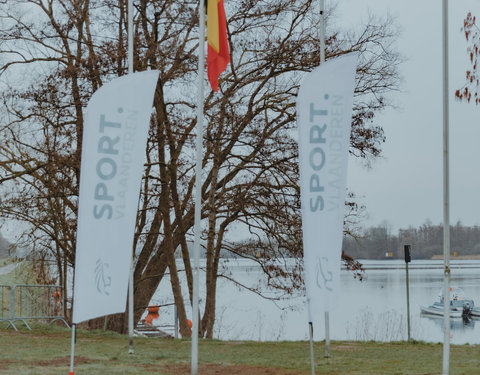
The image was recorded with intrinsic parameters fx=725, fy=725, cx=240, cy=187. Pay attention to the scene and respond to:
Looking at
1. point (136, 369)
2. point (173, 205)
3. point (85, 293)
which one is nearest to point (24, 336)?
point (173, 205)

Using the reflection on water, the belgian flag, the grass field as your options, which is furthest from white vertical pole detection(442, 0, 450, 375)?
the reflection on water

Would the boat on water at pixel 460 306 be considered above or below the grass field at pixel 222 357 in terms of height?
below

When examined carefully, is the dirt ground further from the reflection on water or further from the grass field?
the reflection on water

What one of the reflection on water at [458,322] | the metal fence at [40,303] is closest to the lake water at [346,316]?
the reflection on water at [458,322]

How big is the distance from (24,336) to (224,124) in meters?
7.14

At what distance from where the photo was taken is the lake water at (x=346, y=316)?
21750 mm

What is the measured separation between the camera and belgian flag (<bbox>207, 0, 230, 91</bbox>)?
1129cm

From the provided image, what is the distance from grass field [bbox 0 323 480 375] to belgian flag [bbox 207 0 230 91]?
14.8 feet

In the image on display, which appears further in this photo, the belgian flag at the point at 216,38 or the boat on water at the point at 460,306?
the boat on water at the point at 460,306

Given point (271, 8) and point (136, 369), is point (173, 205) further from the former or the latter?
point (136, 369)

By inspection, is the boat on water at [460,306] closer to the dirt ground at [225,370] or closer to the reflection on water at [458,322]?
the reflection on water at [458,322]

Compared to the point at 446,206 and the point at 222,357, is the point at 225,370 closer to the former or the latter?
the point at 222,357

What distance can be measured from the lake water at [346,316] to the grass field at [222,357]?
152cm

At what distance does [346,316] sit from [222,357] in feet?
77.7
